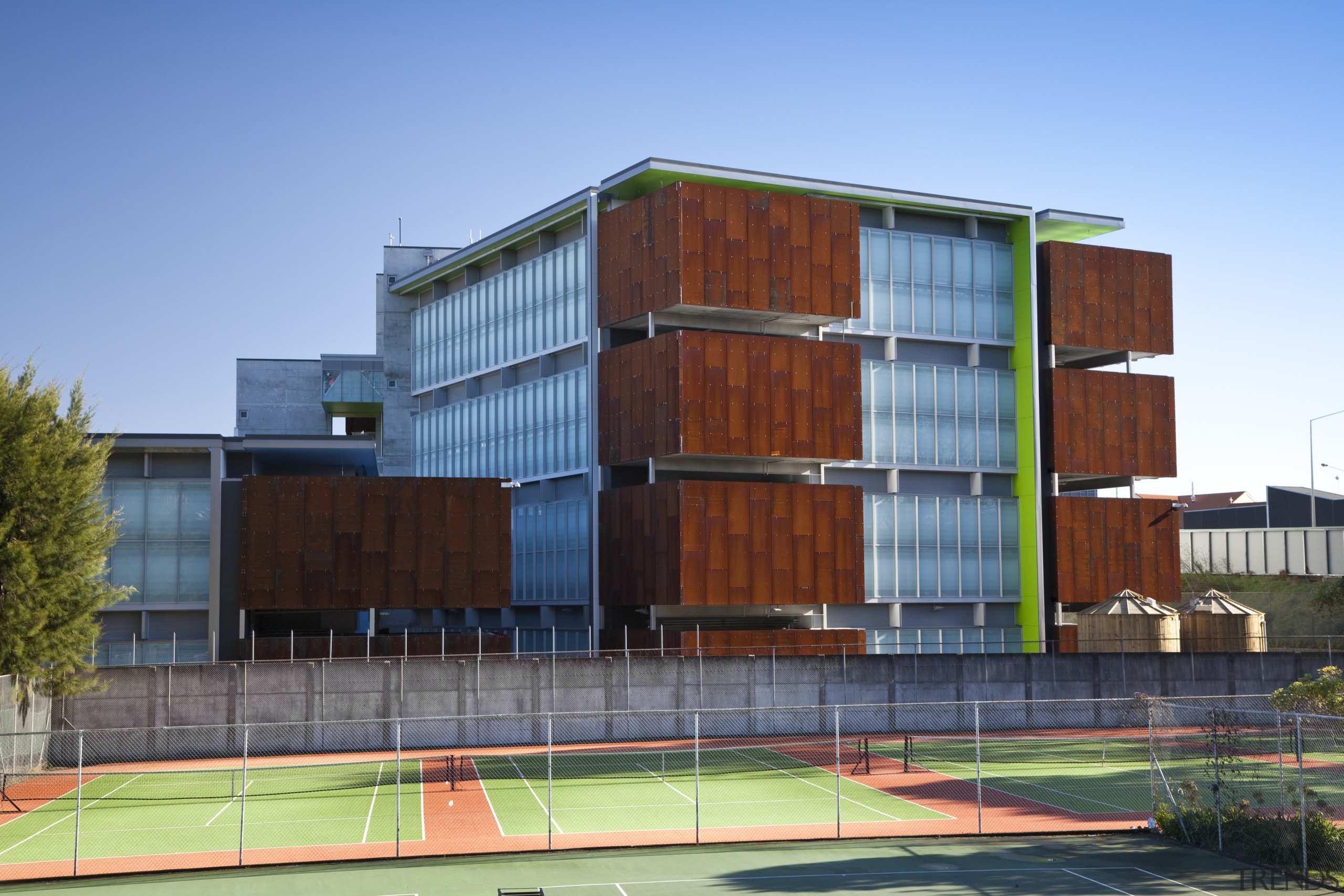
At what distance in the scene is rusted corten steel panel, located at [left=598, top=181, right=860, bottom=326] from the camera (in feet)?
205

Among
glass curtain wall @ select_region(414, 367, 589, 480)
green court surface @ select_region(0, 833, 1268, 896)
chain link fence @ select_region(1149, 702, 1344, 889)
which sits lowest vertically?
green court surface @ select_region(0, 833, 1268, 896)

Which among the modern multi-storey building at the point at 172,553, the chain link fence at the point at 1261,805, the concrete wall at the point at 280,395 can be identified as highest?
the concrete wall at the point at 280,395

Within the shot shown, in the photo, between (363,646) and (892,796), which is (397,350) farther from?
(892,796)

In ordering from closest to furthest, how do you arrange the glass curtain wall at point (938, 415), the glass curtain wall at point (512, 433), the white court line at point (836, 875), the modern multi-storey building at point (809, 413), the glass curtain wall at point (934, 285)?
the white court line at point (836, 875) → the modern multi-storey building at point (809, 413) → the glass curtain wall at point (512, 433) → the glass curtain wall at point (938, 415) → the glass curtain wall at point (934, 285)

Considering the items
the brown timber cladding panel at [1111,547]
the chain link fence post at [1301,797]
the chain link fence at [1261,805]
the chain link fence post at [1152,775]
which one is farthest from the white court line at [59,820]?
the brown timber cladding panel at [1111,547]

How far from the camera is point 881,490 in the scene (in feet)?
235

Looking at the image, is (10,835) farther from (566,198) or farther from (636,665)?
(566,198)

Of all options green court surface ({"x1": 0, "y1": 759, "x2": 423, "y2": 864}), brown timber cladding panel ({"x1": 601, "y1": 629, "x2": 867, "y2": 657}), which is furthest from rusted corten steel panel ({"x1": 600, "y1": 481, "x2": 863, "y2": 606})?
green court surface ({"x1": 0, "y1": 759, "x2": 423, "y2": 864})

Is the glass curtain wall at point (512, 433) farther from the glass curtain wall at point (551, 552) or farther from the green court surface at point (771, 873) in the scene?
the green court surface at point (771, 873)

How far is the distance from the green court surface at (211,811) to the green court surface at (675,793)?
107 inches

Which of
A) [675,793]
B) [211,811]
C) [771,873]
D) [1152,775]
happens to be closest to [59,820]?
[211,811]

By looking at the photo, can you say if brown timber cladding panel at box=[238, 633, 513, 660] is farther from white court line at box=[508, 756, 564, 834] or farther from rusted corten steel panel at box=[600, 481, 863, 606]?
white court line at box=[508, 756, 564, 834]

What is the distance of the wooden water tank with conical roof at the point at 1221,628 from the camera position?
63.1 m

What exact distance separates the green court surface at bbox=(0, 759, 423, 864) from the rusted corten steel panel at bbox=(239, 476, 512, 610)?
56.9 feet
